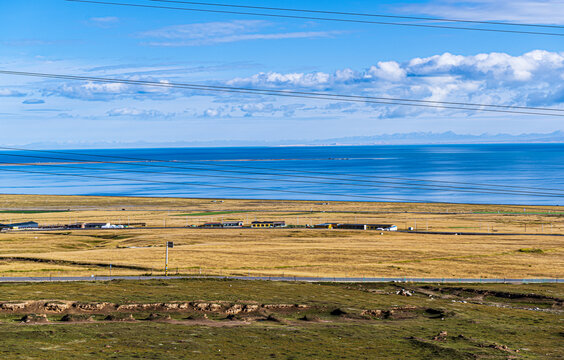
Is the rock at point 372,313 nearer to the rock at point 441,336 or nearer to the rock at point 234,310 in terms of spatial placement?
the rock at point 441,336

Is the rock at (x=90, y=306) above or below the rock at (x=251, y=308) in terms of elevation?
above

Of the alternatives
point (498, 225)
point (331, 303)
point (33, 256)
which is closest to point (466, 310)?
point (331, 303)

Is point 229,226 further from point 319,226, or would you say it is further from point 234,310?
point 234,310

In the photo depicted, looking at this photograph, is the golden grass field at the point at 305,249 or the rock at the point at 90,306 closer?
the rock at the point at 90,306


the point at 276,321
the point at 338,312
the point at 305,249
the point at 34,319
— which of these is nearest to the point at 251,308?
the point at 276,321

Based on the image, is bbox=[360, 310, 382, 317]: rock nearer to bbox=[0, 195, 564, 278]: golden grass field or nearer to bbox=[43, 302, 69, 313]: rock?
bbox=[43, 302, 69, 313]: rock

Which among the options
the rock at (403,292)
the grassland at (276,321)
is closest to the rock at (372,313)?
the grassland at (276,321)

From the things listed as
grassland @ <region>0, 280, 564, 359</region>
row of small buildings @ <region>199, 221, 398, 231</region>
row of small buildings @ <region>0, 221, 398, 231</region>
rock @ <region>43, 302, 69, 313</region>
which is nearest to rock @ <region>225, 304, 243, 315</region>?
grassland @ <region>0, 280, 564, 359</region>
